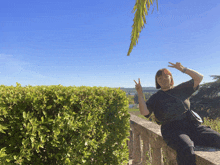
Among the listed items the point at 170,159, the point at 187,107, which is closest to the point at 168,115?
the point at 187,107

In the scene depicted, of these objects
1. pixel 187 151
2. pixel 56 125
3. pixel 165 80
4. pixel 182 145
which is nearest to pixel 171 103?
pixel 165 80

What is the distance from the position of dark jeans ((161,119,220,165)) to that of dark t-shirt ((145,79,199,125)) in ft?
0.55

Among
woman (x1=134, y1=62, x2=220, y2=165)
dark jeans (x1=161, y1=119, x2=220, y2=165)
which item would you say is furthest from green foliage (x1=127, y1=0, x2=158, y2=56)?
dark jeans (x1=161, y1=119, x2=220, y2=165)

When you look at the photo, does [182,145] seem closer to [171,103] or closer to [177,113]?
[177,113]

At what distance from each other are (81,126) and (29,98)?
3.60 feet

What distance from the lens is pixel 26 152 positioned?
2646mm

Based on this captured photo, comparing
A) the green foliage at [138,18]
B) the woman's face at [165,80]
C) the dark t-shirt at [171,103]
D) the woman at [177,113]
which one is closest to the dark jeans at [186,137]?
the woman at [177,113]

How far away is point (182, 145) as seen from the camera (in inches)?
112

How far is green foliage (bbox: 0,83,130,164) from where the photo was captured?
103 inches

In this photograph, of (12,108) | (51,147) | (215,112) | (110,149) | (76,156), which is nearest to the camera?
(12,108)

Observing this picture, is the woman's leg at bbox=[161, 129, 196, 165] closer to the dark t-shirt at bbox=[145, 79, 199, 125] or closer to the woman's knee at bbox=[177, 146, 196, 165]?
the woman's knee at bbox=[177, 146, 196, 165]

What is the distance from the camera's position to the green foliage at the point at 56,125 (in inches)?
103

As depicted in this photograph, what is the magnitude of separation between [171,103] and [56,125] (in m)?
2.37

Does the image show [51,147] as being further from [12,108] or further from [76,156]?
[12,108]
